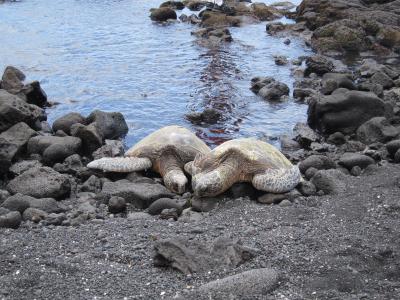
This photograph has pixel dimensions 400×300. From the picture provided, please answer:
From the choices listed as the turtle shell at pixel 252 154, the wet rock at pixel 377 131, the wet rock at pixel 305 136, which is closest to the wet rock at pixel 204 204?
the turtle shell at pixel 252 154

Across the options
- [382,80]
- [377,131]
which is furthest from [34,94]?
[382,80]

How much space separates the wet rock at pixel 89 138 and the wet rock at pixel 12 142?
994mm

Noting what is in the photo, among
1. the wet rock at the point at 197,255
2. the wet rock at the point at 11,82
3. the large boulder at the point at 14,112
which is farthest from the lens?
the wet rock at the point at 11,82

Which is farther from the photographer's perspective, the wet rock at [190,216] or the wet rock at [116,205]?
the wet rock at [116,205]

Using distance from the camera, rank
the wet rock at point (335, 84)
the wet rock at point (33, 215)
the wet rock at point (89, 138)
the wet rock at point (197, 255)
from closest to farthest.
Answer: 1. the wet rock at point (197, 255)
2. the wet rock at point (33, 215)
3. the wet rock at point (89, 138)
4. the wet rock at point (335, 84)

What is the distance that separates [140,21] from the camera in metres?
30.0

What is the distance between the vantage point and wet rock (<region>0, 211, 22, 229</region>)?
719 cm

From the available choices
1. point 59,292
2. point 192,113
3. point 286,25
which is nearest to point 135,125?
point 192,113

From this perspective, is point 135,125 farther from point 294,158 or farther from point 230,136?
point 294,158

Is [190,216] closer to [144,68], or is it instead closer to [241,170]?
[241,170]

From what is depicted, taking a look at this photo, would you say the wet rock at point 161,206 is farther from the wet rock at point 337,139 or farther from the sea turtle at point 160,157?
the wet rock at point 337,139

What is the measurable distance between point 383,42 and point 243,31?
719 cm

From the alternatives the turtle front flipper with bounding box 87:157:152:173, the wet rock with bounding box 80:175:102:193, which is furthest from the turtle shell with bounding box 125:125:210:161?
the wet rock with bounding box 80:175:102:193

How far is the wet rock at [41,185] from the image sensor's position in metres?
8.70
